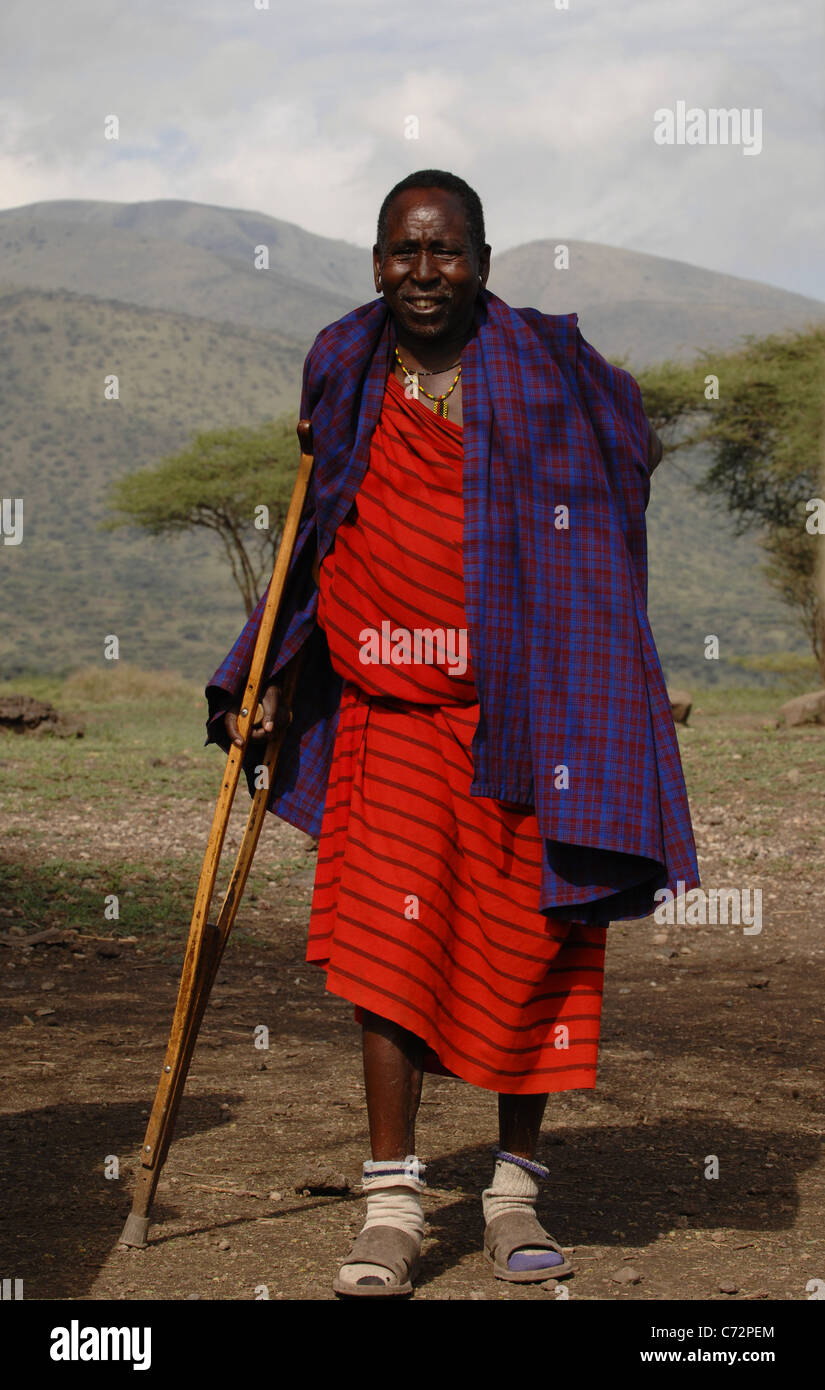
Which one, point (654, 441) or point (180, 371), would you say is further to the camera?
point (180, 371)

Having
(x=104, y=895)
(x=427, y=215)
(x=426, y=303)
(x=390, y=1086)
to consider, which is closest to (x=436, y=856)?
(x=390, y=1086)

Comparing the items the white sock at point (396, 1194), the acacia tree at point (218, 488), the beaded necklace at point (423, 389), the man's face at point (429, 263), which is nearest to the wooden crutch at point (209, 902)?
the beaded necklace at point (423, 389)

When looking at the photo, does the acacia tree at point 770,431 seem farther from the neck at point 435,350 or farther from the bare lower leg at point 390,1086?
the bare lower leg at point 390,1086

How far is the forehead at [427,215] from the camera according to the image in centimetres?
300

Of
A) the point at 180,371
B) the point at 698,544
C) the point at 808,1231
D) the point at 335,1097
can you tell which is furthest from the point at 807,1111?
the point at 180,371

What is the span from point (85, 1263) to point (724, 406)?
24023 mm

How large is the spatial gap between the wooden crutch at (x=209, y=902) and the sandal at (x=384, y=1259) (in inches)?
18.7

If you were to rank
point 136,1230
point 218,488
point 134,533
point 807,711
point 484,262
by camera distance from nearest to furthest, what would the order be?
point 136,1230
point 484,262
point 807,711
point 218,488
point 134,533

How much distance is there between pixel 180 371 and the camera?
298 ft

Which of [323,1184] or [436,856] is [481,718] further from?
[323,1184]

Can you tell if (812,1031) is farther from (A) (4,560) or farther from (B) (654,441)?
(A) (4,560)

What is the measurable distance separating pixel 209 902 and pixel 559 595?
0.96m

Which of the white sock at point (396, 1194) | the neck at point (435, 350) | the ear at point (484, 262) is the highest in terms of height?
the ear at point (484, 262)

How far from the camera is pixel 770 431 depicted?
2500 cm
